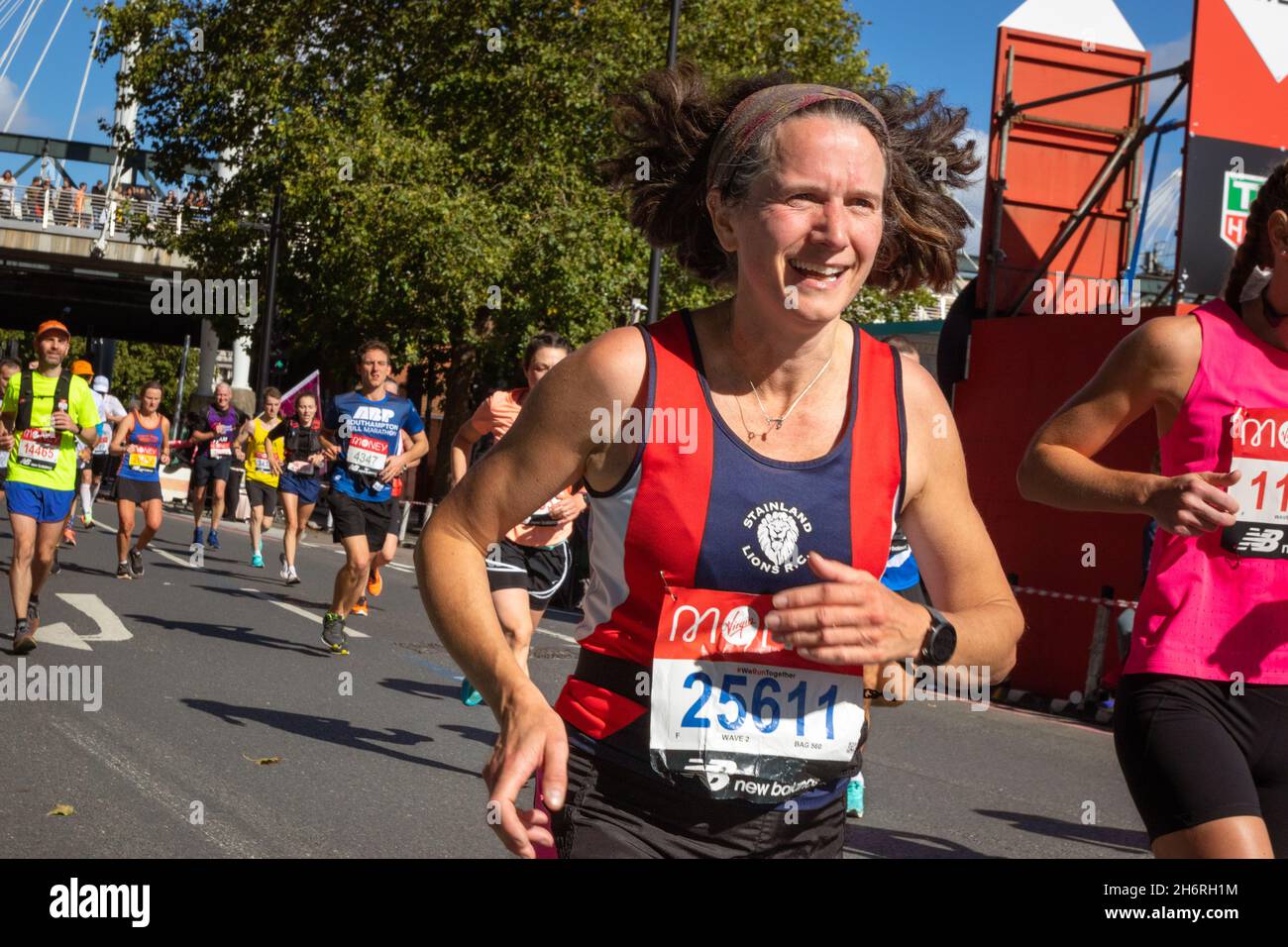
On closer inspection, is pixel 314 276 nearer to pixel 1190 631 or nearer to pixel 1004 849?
pixel 1004 849

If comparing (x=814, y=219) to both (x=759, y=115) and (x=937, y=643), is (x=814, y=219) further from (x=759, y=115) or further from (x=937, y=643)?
(x=937, y=643)

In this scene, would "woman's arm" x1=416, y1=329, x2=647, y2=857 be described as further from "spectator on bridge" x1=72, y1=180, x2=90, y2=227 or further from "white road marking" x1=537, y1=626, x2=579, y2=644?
"spectator on bridge" x1=72, y1=180, x2=90, y2=227

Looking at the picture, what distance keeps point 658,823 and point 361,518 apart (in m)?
9.61

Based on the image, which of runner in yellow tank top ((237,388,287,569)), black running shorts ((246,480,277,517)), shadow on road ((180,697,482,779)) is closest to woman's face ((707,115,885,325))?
shadow on road ((180,697,482,779))

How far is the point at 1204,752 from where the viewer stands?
117 inches

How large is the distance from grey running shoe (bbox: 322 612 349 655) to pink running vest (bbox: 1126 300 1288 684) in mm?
8378

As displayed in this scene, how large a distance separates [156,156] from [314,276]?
4.74m

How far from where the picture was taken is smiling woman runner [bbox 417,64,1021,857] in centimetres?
240

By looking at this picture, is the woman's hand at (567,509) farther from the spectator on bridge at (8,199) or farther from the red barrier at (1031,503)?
the spectator on bridge at (8,199)

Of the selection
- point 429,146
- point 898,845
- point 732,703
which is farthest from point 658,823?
point 429,146

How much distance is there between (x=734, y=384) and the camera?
2.55m

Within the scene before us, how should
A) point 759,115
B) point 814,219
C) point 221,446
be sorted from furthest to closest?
point 221,446 < point 759,115 < point 814,219

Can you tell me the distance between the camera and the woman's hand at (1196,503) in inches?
121
